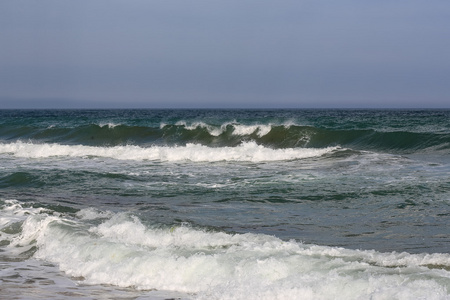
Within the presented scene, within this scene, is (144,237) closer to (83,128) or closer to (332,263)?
(332,263)

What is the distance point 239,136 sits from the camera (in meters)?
24.9

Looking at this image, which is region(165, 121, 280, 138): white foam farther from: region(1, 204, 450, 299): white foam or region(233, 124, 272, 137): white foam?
region(1, 204, 450, 299): white foam

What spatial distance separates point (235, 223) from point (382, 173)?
238 inches

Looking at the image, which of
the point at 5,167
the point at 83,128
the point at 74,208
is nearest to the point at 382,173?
the point at 74,208

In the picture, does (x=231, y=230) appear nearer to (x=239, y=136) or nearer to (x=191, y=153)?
(x=191, y=153)

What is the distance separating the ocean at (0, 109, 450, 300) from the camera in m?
5.34

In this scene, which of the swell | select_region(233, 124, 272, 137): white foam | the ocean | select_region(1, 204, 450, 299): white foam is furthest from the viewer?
select_region(233, 124, 272, 137): white foam

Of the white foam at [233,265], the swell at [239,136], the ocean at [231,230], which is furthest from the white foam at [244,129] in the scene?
the white foam at [233,265]

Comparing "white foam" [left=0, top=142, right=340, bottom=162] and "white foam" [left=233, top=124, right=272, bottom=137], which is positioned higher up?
"white foam" [left=233, top=124, right=272, bottom=137]

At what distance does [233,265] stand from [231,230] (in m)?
1.90

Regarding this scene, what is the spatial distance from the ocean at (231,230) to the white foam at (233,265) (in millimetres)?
17

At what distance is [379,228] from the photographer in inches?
301

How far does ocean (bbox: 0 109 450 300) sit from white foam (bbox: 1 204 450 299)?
0.02 m

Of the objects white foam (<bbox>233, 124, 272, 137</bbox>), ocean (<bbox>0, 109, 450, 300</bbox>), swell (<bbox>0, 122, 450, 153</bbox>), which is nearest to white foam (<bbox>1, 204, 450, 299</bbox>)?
ocean (<bbox>0, 109, 450, 300</bbox>)
